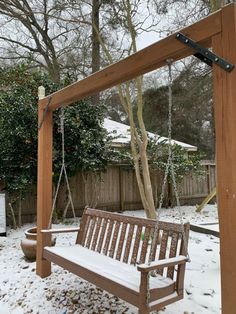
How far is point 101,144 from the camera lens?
316 inches

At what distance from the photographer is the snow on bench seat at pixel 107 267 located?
2629 mm

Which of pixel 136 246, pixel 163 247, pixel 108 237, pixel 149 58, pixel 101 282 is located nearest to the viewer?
pixel 149 58

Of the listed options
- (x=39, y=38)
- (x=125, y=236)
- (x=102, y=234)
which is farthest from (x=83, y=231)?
(x=39, y=38)

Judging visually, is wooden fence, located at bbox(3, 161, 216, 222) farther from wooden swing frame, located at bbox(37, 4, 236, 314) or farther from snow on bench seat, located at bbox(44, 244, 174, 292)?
wooden swing frame, located at bbox(37, 4, 236, 314)

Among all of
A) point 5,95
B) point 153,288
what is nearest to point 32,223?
point 5,95

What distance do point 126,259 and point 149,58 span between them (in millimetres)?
2160

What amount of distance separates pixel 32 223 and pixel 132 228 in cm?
499

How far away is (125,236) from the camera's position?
364 centimetres

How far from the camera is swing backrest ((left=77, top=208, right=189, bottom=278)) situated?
2920 mm

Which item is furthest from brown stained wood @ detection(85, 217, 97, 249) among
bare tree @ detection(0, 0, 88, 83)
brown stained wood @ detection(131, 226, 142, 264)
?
bare tree @ detection(0, 0, 88, 83)

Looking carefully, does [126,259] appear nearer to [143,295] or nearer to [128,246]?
[128,246]

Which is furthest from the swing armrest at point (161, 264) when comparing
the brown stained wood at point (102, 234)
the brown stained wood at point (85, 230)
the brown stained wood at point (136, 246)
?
the brown stained wood at point (85, 230)

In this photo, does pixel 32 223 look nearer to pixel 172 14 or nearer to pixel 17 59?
pixel 172 14

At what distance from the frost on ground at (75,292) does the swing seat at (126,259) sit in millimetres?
358
